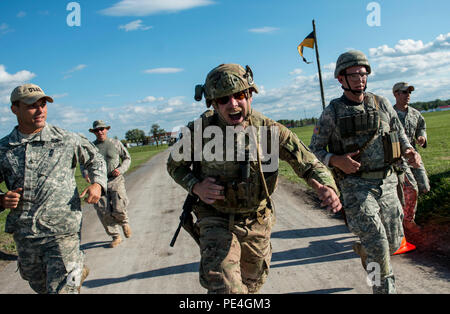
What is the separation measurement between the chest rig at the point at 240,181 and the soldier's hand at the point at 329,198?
1.76 ft

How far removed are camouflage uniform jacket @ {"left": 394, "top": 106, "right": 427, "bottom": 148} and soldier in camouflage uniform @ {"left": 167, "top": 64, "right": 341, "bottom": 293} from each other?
14.9ft

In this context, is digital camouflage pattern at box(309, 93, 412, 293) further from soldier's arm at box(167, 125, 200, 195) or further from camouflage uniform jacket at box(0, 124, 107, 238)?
camouflage uniform jacket at box(0, 124, 107, 238)

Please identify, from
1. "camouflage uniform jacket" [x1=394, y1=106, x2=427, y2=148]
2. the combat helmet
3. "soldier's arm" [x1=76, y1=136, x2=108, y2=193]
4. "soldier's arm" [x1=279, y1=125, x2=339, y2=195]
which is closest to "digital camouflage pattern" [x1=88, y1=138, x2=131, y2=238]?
"soldier's arm" [x1=76, y1=136, x2=108, y2=193]

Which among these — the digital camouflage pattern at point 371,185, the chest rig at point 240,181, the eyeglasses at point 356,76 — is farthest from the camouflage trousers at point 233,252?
the eyeglasses at point 356,76

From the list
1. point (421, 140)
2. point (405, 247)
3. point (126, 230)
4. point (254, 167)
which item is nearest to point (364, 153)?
point (254, 167)

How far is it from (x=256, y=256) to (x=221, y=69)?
5.94 feet

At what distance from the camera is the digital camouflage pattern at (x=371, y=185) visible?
13.5 feet

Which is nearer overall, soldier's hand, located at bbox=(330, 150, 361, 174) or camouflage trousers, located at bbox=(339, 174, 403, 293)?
camouflage trousers, located at bbox=(339, 174, 403, 293)

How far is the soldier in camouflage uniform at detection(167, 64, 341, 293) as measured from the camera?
3.32 meters

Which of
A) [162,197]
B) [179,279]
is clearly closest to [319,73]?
[162,197]

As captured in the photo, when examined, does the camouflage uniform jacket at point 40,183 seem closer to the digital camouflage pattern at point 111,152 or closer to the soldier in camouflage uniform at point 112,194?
the soldier in camouflage uniform at point 112,194

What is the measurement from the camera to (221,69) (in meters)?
3.51

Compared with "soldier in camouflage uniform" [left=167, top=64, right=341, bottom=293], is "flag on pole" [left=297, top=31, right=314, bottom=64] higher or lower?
higher
